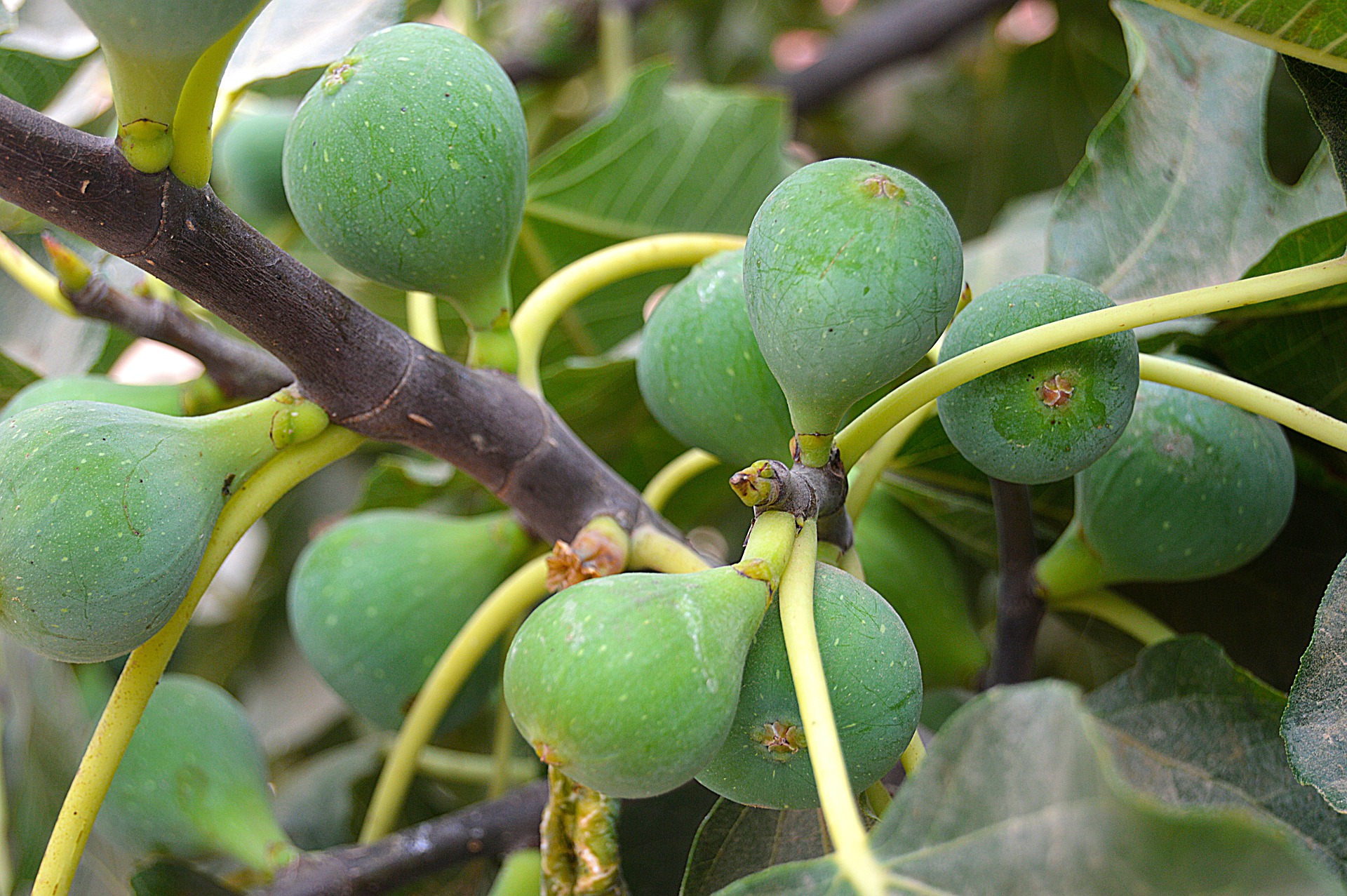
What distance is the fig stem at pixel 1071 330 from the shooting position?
47 cm

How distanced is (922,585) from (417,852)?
422 millimetres

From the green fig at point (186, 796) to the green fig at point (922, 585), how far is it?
502 mm

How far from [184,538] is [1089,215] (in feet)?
2.20

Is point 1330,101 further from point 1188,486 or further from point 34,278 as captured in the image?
point 34,278

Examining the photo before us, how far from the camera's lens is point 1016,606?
0.74m

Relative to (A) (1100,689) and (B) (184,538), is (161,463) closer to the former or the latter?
(B) (184,538)

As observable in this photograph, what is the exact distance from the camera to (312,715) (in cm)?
145

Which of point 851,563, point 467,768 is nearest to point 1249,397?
point 851,563

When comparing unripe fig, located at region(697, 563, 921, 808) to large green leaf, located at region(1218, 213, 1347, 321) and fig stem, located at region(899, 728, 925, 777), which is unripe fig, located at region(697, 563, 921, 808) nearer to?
fig stem, located at region(899, 728, 925, 777)

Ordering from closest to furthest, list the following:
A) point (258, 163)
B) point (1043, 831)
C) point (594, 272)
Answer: point (1043, 831)
point (594, 272)
point (258, 163)

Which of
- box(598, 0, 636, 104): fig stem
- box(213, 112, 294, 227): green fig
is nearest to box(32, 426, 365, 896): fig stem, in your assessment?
box(213, 112, 294, 227): green fig

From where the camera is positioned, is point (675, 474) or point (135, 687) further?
point (675, 474)

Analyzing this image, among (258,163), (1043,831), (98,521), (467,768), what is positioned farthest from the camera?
(258,163)

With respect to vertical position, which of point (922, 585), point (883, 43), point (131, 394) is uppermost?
point (883, 43)
